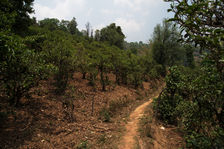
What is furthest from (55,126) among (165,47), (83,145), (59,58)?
(165,47)

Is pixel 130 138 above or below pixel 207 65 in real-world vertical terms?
below

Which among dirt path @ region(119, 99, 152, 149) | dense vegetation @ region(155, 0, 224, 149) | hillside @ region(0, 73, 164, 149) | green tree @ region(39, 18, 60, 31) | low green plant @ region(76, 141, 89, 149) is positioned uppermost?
green tree @ region(39, 18, 60, 31)

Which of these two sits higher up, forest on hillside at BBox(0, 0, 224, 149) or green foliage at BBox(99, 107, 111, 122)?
forest on hillside at BBox(0, 0, 224, 149)

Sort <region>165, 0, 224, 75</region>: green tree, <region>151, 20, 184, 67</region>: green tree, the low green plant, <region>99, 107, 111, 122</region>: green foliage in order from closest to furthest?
<region>165, 0, 224, 75</region>: green tree
the low green plant
<region>99, 107, 111, 122</region>: green foliage
<region>151, 20, 184, 67</region>: green tree

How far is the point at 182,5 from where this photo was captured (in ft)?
6.70

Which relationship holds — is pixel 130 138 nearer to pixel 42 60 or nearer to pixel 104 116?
pixel 104 116

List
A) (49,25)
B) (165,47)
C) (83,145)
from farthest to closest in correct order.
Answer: (49,25) < (165,47) < (83,145)

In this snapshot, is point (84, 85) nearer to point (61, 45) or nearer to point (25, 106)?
point (61, 45)

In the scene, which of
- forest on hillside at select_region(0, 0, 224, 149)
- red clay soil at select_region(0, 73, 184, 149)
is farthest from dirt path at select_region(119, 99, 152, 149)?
forest on hillside at select_region(0, 0, 224, 149)

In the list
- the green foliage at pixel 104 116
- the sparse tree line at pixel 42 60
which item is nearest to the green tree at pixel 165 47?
the sparse tree line at pixel 42 60

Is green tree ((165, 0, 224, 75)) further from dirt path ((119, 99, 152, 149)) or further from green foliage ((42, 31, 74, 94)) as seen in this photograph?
green foliage ((42, 31, 74, 94))

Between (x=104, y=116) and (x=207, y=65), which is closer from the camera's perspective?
(x=207, y=65)

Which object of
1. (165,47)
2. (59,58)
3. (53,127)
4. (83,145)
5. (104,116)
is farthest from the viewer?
(165,47)

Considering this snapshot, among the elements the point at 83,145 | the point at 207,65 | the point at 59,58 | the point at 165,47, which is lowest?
the point at 83,145
